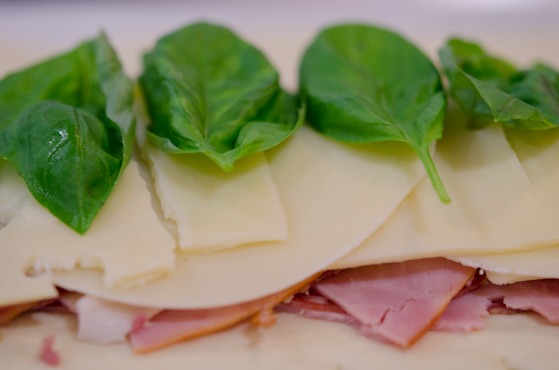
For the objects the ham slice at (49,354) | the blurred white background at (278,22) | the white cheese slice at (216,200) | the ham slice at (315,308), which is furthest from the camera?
the blurred white background at (278,22)

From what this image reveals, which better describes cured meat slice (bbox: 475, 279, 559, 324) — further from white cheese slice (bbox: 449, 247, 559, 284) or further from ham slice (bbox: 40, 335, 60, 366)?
ham slice (bbox: 40, 335, 60, 366)

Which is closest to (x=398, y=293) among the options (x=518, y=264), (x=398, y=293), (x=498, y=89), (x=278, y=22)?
(x=398, y=293)

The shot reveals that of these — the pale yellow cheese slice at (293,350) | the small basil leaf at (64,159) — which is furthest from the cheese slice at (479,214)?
the small basil leaf at (64,159)

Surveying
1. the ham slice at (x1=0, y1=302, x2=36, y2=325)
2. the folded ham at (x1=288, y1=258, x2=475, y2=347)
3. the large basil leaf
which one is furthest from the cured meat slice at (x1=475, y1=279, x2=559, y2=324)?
the ham slice at (x1=0, y1=302, x2=36, y2=325)

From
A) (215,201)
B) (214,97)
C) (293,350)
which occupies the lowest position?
(293,350)

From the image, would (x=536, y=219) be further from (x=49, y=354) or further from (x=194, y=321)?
(x=49, y=354)

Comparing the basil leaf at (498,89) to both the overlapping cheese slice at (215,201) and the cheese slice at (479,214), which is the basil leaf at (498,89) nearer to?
the cheese slice at (479,214)
